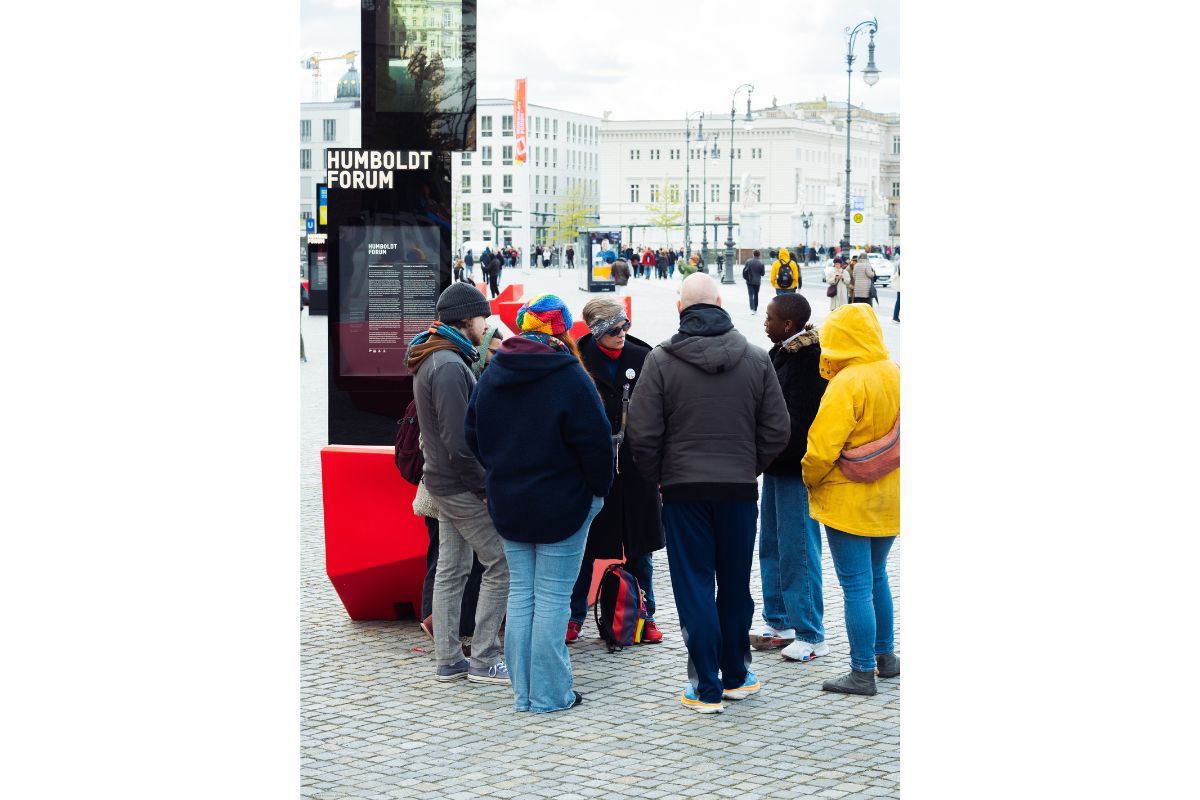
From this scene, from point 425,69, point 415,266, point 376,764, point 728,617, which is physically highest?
point 425,69

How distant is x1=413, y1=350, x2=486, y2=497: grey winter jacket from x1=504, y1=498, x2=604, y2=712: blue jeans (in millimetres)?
403

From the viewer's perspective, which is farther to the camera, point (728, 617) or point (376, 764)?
point (728, 617)

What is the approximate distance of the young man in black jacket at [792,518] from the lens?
21.5ft

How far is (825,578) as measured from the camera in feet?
27.6

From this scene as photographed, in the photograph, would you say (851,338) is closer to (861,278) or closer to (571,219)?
(861,278)

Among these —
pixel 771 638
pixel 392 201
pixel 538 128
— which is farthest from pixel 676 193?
pixel 771 638

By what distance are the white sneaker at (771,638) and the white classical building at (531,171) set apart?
12247cm

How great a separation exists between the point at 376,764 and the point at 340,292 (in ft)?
13.8

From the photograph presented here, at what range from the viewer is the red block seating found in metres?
7.14

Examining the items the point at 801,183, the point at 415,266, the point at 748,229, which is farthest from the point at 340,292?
the point at 801,183

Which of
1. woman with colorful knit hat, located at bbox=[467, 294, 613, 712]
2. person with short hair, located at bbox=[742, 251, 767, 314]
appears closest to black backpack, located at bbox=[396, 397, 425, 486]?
woman with colorful knit hat, located at bbox=[467, 294, 613, 712]
